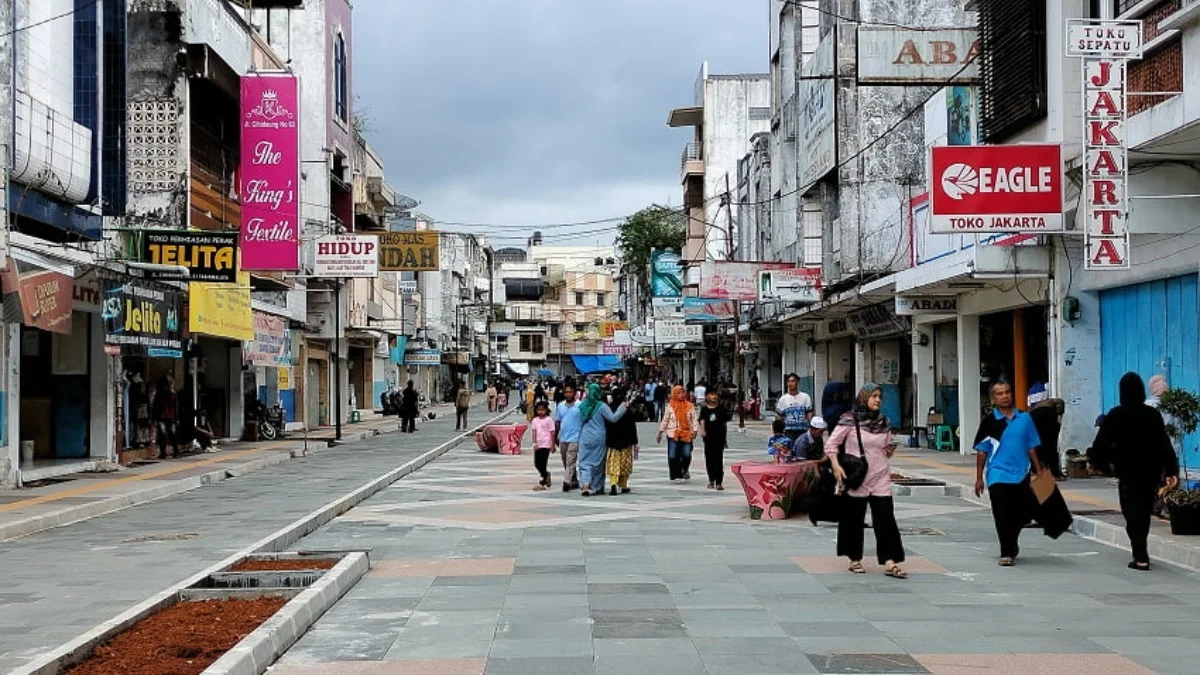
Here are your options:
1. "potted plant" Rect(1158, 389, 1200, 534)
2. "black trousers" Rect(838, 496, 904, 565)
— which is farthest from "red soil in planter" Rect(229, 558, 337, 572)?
"potted plant" Rect(1158, 389, 1200, 534)

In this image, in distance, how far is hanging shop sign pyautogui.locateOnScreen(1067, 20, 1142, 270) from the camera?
A: 15.0 m

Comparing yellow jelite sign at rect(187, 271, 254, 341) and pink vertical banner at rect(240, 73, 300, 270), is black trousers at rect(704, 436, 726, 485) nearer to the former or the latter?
yellow jelite sign at rect(187, 271, 254, 341)

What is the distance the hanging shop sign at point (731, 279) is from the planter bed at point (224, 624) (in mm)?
24513

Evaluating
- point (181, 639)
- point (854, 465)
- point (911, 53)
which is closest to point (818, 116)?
point (911, 53)

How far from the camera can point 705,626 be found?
28.2 feet

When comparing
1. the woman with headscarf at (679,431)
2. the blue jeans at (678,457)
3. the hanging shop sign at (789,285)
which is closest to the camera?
the woman with headscarf at (679,431)

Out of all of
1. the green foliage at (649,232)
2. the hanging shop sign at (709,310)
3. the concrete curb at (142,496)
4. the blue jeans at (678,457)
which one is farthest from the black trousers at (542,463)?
the green foliage at (649,232)

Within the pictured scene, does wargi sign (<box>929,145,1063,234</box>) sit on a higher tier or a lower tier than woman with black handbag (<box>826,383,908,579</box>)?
higher

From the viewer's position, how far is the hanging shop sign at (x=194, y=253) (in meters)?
23.6

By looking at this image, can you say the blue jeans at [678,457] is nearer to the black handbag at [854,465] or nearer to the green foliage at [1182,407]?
the green foliage at [1182,407]

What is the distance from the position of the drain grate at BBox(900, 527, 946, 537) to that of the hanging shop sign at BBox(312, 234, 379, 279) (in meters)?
21.2

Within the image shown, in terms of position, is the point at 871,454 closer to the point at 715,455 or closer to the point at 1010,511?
the point at 1010,511

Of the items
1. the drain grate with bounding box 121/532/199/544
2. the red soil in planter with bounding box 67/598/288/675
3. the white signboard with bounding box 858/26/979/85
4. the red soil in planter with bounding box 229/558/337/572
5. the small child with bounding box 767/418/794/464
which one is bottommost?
the drain grate with bounding box 121/532/199/544

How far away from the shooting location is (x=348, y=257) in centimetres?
3334
